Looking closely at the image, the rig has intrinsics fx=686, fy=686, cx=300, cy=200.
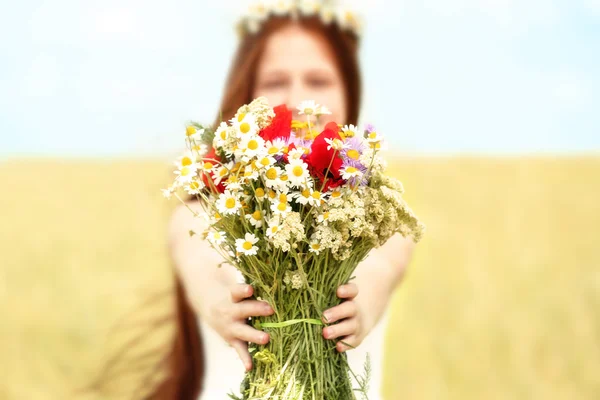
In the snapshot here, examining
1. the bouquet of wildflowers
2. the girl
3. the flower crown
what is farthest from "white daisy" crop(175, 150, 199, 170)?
the flower crown

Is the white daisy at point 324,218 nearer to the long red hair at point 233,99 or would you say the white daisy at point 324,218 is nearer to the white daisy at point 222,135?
the white daisy at point 222,135

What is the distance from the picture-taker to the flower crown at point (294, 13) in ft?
7.55

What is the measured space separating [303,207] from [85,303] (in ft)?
12.5

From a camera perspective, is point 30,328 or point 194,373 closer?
point 194,373

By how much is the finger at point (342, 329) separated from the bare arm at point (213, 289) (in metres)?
0.10

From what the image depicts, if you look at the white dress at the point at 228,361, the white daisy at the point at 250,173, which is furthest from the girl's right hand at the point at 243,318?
the white dress at the point at 228,361

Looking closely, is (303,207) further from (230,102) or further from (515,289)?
(515,289)

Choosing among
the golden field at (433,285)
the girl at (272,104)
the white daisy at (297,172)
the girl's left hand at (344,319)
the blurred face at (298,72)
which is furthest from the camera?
the golden field at (433,285)

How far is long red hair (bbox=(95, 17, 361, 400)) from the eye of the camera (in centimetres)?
221

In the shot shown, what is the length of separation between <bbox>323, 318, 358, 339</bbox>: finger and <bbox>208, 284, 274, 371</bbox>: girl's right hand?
99 millimetres

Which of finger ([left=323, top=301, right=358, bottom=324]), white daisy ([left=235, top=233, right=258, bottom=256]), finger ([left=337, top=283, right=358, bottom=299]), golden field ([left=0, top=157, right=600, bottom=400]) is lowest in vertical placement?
golden field ([left=0, top=157, right=600, bottom=400])

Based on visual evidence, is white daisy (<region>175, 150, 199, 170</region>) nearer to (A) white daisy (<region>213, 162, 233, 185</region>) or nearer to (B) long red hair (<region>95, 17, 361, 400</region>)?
(A) white daisy (<region>213, 162, 233, 185</region>)

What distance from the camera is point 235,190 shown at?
107cm

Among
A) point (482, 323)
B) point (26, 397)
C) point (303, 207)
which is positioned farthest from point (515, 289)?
point (303, 207)
